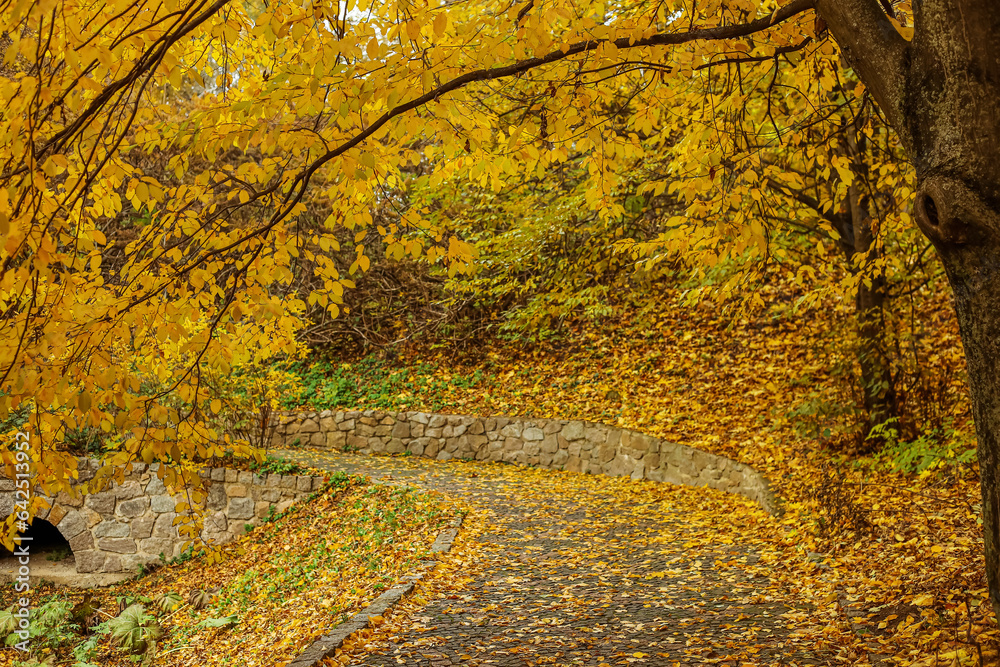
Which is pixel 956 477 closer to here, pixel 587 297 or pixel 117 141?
pixel 587 297

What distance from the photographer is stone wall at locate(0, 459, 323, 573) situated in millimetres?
9750

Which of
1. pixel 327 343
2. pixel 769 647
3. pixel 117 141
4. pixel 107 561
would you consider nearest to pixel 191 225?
pixel 117 141

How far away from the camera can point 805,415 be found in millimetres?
7824

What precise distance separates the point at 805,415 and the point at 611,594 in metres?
3.84

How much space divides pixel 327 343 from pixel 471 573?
959 cm

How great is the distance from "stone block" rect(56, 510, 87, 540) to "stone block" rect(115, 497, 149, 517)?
1.67 ft

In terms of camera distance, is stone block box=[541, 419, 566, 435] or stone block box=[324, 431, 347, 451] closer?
stone block box=[541, 419, 566, 435]

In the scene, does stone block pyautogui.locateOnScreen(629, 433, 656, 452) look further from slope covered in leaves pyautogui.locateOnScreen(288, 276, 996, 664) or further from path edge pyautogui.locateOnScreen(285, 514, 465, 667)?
path edge pyautogui.locateOnScreen(285, 514, 465, 667)

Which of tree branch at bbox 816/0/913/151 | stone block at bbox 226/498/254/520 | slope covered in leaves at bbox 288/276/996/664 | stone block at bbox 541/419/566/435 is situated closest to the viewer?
tree branch at bbox 816/0/913/151

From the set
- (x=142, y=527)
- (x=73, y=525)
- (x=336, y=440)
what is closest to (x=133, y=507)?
(x=142, y=527)

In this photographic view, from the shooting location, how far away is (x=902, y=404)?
701 centimetres

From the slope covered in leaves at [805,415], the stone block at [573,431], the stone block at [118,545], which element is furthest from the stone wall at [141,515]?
the stone block at [573,431]

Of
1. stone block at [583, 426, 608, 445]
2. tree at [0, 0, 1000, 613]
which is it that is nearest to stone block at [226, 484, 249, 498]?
stone block at [583, 426, 608, 445]

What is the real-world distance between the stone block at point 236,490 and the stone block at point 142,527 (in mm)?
1138
